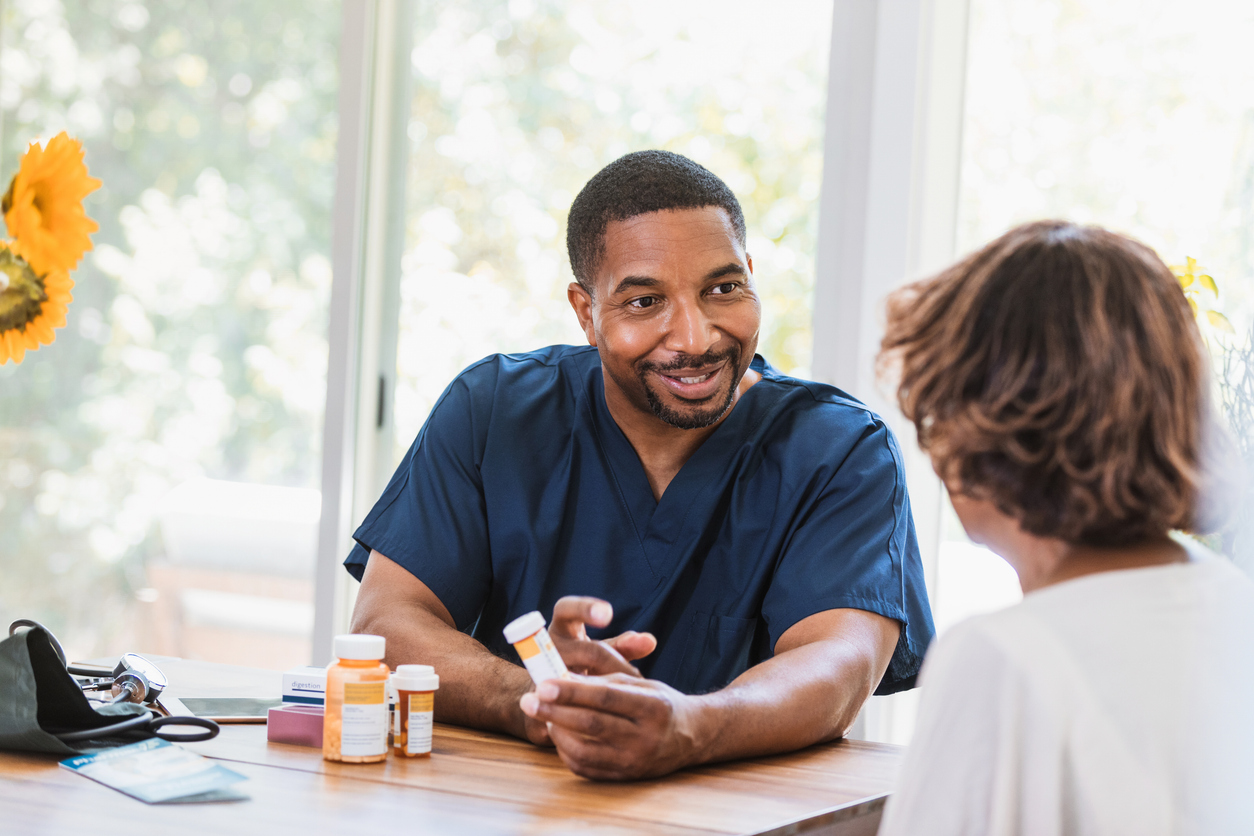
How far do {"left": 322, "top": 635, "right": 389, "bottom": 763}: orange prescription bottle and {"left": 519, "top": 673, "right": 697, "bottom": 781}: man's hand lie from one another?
0.49 feet

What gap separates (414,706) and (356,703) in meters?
0.06

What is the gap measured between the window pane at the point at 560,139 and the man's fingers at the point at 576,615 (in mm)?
1348

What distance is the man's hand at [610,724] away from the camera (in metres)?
1.04

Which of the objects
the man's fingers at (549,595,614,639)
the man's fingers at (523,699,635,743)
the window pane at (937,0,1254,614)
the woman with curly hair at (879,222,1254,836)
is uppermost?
the window pane at (937,0,1254,614)

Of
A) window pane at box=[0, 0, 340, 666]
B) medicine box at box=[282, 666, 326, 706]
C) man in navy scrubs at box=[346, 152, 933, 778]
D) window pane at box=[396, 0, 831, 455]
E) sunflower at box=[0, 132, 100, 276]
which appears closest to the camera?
sunflower at box=[0, 132, 100, 276]

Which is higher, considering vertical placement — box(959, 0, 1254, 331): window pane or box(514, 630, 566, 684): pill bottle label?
box(959, 0, 1254, 331): window pane

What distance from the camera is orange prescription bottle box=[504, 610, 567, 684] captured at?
103cm

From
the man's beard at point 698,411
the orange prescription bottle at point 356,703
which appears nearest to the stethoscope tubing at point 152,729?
the orange prescription bottle at point 356,703

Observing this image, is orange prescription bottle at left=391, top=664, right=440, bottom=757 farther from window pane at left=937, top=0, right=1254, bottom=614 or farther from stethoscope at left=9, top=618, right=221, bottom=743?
window pane at left=937, top=0, right=1254, bottom=614

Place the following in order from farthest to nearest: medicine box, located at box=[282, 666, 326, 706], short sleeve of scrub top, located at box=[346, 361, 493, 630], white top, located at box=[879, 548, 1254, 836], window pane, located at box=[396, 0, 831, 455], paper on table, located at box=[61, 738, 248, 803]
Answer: window pane, located at box=[396, 0, 831, 455] → short sleeve of scrub top, located at box=[346, 361, 493, 630] → medicine box, located at box=[282, 666, 326, 706] → paper on table, located at box=[61, 738, 248, 803] → white top, located at box=[879, 548, 1254, 836]

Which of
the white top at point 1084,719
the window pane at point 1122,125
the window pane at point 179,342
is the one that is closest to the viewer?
the white top at point 1084,719

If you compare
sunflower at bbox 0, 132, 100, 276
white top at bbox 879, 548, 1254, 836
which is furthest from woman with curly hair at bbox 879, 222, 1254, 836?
sunflower at bbox 0, 132, 100, 276

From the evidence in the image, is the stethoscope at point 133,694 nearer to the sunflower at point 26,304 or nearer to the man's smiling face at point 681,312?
the sunflower at point 26,304

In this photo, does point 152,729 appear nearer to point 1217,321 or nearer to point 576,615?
point 576,615
